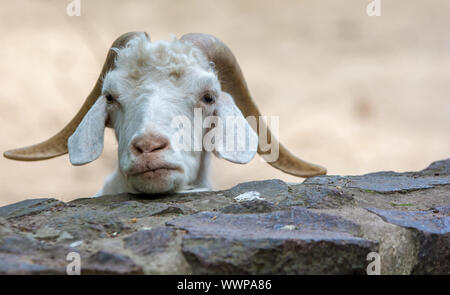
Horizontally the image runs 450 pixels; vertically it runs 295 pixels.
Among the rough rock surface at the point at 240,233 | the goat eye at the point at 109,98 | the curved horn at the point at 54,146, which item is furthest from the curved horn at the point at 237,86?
the rough rock surface at the point at 240,233

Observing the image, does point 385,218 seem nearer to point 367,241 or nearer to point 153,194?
point 367,241

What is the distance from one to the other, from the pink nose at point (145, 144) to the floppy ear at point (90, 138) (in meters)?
0.91

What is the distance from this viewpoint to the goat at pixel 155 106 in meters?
3.27

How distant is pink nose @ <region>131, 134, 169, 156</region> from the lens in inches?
125

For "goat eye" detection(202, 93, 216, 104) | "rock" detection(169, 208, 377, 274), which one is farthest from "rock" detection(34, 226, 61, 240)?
"goat eye" detection(202, 93, 216, 104)

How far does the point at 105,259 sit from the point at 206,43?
2.85 m

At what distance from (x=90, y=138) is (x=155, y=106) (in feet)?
2.87

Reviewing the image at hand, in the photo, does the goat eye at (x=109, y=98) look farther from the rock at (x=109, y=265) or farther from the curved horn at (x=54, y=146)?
the rock at (x=109, y=265)

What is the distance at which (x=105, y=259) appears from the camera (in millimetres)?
1948

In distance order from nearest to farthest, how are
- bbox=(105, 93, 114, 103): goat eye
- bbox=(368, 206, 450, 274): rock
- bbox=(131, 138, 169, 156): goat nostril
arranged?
1. bbox=(368, 206, 450, 274): rock
2. bbox=(131, 138, 169, 156): goat nostril
3. bbox=(105, 93, 114, 103): goat eye

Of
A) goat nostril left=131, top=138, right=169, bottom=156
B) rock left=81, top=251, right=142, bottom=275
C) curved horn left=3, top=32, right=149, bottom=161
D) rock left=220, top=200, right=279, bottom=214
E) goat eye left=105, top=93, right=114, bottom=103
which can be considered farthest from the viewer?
curved horn left=3, top=32, right=149, bottom=161

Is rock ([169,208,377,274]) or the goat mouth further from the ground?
the goat mouth

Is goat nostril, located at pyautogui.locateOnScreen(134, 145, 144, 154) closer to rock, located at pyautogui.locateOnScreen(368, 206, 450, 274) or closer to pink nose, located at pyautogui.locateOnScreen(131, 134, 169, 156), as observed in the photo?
pink nose, located at pyautogui.locateOnScreen(131, 134, 169, 156)
